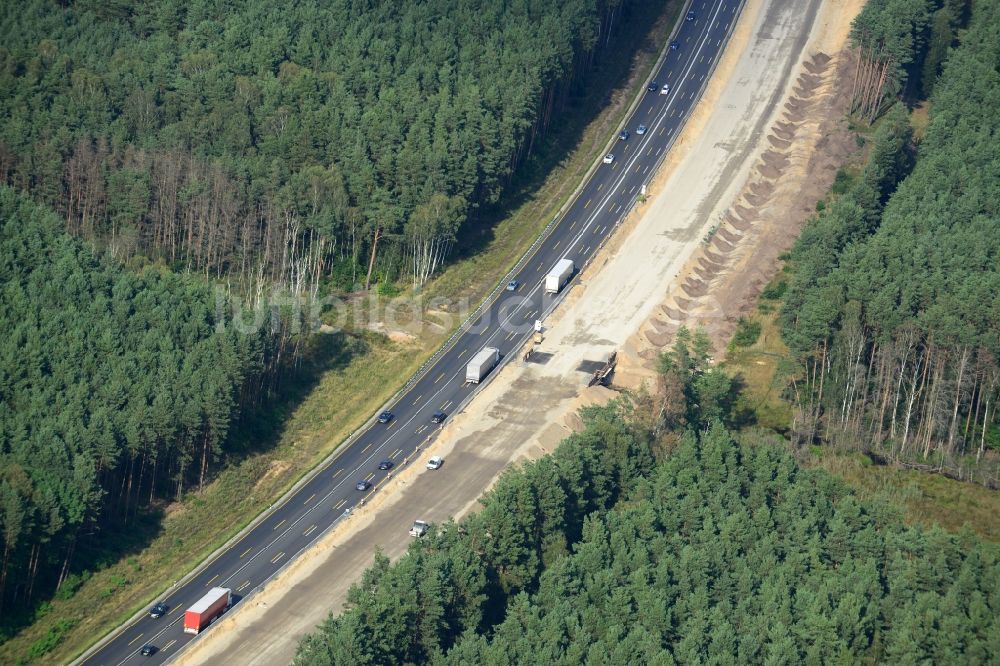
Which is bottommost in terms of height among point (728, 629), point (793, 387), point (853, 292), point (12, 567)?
point (12, 567)

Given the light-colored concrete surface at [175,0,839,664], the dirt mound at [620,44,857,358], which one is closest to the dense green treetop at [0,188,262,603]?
the light-colored concrete surface at [175,0,839,664]

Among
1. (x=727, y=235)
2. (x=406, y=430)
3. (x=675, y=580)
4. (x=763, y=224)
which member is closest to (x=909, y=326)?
(x=763, y=224)

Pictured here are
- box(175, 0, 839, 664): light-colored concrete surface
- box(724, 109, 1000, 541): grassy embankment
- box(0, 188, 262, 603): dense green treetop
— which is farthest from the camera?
box(724, 109, 1000, 541): grassy embankment

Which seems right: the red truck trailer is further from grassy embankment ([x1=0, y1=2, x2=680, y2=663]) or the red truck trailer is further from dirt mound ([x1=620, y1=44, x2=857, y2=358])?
dirt mound ([x1=620, y1=44, x2=857, y2=358])

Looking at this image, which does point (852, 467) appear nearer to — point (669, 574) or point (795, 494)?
point (795, 494)

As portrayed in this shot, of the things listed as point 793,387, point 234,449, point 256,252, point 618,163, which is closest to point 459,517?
point 234,449

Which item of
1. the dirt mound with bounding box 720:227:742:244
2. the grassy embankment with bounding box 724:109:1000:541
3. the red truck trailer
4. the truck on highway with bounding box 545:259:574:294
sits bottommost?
the red truck trailer

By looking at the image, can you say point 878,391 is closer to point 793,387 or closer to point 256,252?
point 793,387
